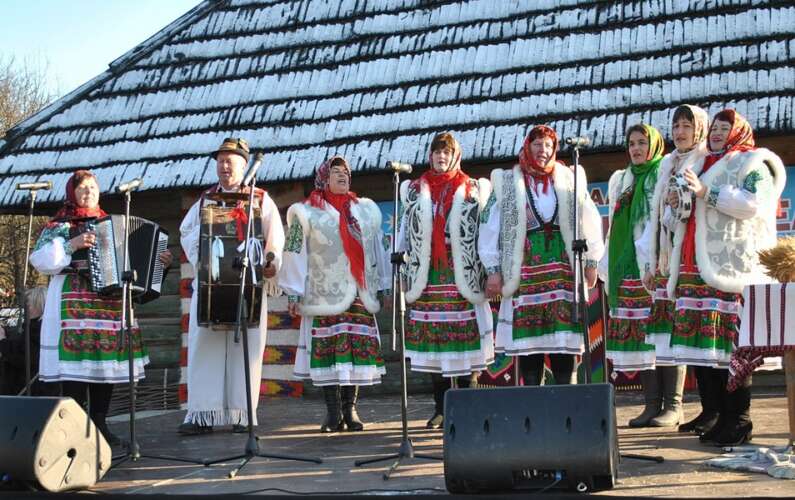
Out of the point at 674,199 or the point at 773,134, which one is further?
the point at 773,134

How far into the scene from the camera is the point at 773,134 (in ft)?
26.7

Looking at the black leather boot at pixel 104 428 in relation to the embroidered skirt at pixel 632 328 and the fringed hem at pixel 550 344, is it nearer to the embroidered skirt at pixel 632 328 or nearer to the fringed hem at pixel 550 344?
the fringed hem at pixel 550 344

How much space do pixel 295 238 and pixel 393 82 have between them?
313 centimetres

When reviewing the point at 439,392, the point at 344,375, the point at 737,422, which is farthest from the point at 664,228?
the point at 344,375

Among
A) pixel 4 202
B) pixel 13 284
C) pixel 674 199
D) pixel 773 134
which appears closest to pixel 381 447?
pixel 674 199

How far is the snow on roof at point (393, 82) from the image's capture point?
888cm

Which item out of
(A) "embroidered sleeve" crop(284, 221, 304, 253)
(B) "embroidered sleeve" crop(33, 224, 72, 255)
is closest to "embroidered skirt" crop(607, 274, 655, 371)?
(A) "embroidered sleeve" crop(284, 221, 304, 253)

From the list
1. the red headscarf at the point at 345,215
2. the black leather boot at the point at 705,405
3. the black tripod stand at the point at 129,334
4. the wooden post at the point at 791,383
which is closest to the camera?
the wooden post at the point at 791,383

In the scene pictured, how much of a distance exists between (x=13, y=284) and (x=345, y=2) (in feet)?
42.3

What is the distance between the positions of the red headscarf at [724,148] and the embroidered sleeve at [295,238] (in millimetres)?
2615

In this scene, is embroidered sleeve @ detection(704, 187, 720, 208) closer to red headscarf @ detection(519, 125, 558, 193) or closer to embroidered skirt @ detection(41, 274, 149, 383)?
red headscarf @ detection(519, 125, 558, 193)

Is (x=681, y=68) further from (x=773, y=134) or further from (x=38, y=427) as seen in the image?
(x=38, y=427)

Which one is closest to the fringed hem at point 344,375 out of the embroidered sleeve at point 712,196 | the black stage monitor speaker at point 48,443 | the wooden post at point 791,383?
the black stage monitor speaker at point 48,443

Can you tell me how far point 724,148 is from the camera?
6.07m
